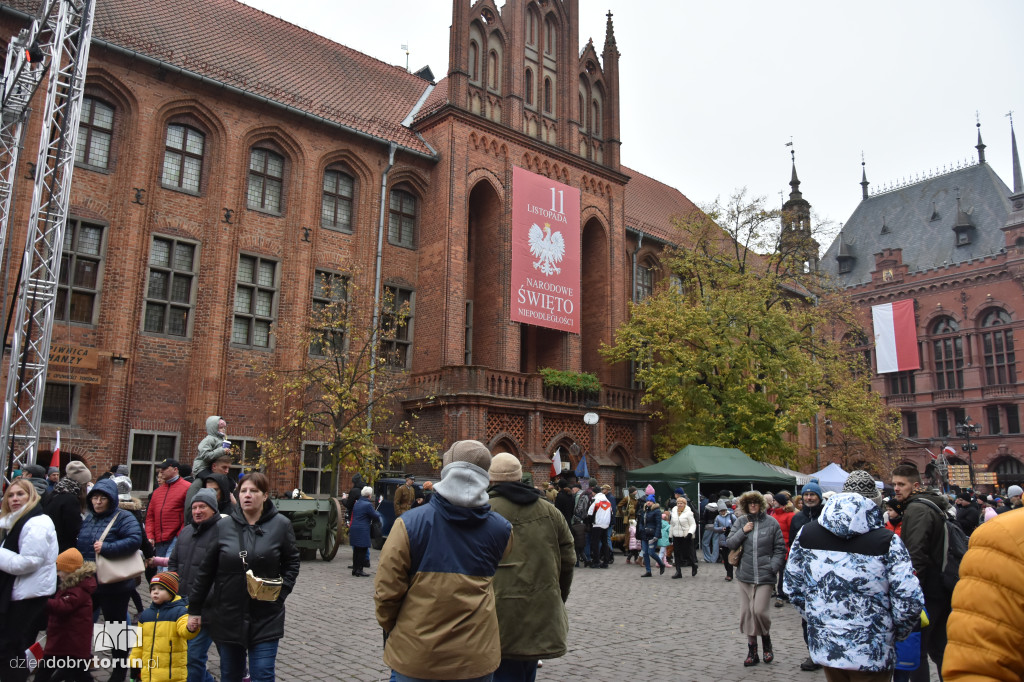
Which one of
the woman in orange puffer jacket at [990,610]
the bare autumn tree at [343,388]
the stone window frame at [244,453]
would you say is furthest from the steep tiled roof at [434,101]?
the woman in orange puffer jacket at [990,610]

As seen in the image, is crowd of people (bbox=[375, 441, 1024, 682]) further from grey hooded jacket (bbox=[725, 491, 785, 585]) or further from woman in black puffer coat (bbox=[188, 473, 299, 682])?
grey hooded jacket (bbox=[725, 491, 785, 585])

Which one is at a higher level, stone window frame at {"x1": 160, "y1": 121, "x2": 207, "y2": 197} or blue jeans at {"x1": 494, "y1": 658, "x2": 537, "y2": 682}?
stone window frame at {"x1": 160, "y1": 121, "x2": 207, "y2": 197}

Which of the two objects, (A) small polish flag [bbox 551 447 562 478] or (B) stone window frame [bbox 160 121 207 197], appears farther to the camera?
(A) small polish flag [bbox 551 447 562 478]

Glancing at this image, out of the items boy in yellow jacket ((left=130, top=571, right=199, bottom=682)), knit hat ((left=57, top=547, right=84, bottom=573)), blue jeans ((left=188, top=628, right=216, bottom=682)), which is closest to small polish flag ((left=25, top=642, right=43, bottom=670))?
knit hat ((left=57, top=547, right=84, bottom=573))

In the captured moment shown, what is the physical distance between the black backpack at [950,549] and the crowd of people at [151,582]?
4.60m

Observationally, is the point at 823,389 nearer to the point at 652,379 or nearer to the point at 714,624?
the point at 652,379

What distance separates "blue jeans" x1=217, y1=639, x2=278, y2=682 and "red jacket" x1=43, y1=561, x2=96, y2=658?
5.34ft

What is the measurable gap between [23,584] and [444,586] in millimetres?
3491

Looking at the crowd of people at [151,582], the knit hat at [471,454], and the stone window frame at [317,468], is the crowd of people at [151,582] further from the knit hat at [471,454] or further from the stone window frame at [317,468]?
the stone window frame at [317,468]

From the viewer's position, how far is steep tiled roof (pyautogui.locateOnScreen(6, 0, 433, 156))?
20453 mm

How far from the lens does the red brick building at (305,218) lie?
18.6 m

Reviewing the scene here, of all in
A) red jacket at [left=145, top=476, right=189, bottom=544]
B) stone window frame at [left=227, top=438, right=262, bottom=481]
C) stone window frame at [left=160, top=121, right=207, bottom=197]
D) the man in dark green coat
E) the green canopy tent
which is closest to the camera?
the man in dark green coat

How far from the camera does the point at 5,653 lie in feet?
17.2

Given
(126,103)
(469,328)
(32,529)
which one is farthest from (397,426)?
(32,529)
